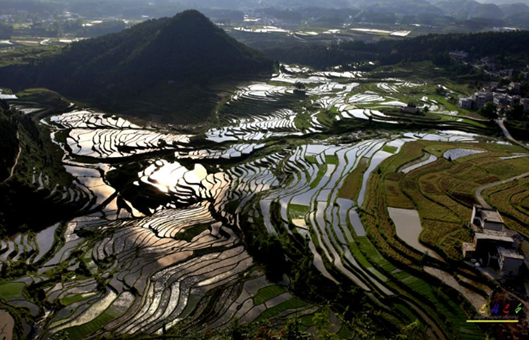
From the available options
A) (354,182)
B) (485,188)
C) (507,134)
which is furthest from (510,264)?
(507,134)

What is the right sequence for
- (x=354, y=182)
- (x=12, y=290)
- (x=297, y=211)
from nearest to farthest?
(x=12, y=290)
(x=297, y=211)
(x=354, y=182)

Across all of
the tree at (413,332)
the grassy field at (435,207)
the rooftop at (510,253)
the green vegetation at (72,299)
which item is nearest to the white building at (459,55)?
the grassy field at (435,207)

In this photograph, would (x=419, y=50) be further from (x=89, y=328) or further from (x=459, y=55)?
(x=89, y=328)

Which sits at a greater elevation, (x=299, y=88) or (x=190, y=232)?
(x=299, y=88)

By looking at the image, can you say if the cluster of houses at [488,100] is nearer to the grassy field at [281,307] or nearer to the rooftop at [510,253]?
the rooftop at [510,253]

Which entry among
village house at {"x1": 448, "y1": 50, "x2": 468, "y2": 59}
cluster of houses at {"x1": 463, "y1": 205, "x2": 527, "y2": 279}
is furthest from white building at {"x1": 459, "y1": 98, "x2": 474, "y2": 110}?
cluster of houses at {"x1": 463, "y1": 205, "x2": 527, "y2": 279}

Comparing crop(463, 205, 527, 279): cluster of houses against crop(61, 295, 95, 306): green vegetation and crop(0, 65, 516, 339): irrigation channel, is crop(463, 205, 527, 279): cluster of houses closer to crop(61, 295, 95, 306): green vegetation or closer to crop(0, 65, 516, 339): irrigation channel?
crop(0, 65, 516, 339): irrigation channel
